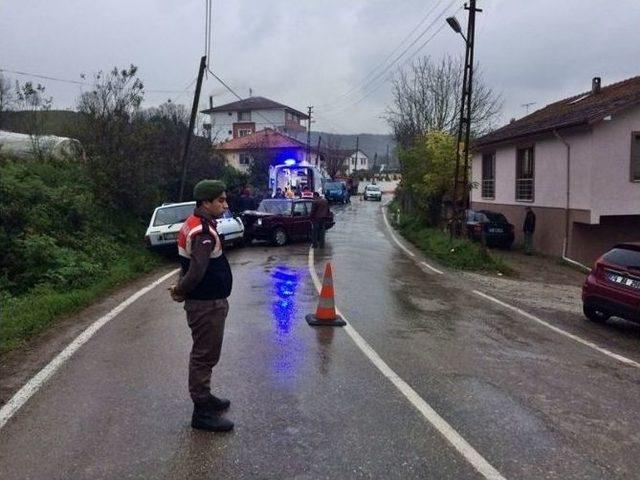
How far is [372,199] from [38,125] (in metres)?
45.2

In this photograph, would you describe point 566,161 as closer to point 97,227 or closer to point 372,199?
point 97,227

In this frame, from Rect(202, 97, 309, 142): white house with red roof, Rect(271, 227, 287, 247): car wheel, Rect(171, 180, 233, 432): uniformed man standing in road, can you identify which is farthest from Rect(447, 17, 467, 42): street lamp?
Rect(202, 97, 309, 142): white house with red roof

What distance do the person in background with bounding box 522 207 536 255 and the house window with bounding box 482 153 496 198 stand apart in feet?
21.5

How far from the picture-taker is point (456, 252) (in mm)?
19031

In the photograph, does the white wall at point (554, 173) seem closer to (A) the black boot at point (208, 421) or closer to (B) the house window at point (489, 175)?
(B) the house window at point (489, 175)

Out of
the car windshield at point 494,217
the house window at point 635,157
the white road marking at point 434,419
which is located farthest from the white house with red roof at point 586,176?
the white road marking at point 434,419

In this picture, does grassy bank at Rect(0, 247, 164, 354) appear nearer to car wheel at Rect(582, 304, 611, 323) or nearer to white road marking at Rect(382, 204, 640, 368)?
white road marking at Rect(382, 204, 640, 368)

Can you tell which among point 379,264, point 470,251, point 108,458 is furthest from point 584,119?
point 108,458

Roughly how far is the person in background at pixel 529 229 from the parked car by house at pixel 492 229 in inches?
43.5

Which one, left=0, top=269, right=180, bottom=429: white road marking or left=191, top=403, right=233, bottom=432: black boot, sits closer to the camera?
left=191, top=403, right=233, bottom=432: black boot

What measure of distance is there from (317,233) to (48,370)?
13.9 metres

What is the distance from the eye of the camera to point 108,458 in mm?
4445

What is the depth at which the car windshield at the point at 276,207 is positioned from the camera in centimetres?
2145

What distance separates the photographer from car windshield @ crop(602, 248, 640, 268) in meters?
10.5
